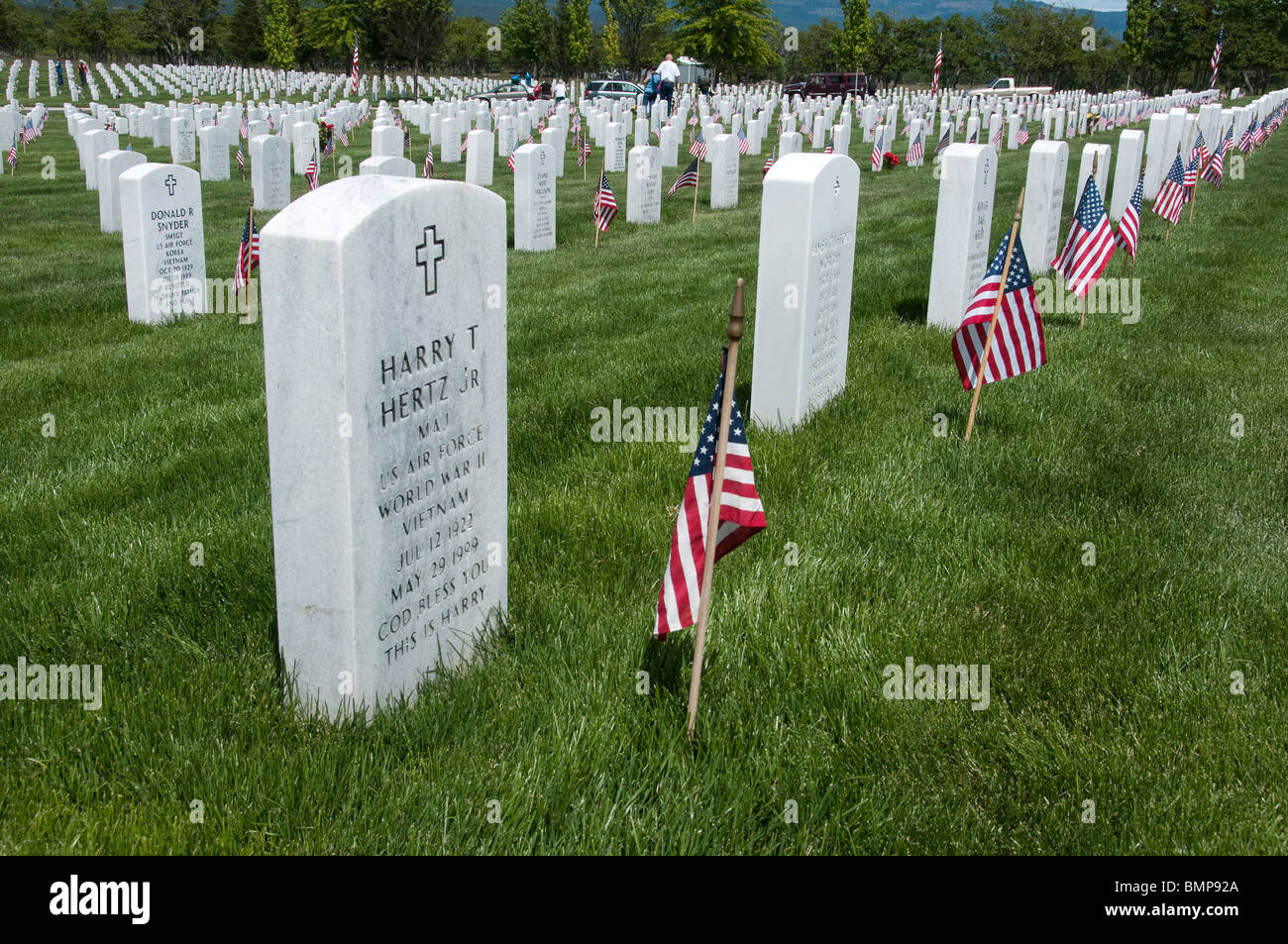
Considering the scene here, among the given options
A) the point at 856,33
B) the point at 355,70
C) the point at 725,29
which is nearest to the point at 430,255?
the point at 355,70

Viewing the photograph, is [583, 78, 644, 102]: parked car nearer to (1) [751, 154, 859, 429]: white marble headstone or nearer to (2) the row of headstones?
(2) the row of headstones

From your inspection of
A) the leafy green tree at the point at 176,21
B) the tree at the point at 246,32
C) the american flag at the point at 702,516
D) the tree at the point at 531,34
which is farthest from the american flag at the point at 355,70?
the american flag at the point at 702,516

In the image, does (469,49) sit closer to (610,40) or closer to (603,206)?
(610,40)

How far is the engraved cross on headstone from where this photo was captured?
136 inches

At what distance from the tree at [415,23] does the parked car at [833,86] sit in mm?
18454

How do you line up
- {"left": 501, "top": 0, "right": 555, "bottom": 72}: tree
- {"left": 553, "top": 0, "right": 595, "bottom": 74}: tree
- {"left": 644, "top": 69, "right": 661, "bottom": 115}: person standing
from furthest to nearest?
{"left": 501, "top": 0, "right": 555, "bottom": 72}: tree → {"left": 553, "top": 0, "right": 595, "bottom": 74}: tree → {"left": 644, "top": 69, "right": 661, "bottom": 115}: person standing

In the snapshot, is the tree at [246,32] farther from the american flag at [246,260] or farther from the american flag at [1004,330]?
the american flag at [1004,330]

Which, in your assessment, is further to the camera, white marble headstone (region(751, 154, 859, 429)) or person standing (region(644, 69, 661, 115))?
person standing (region(644, 69, 661, 115))

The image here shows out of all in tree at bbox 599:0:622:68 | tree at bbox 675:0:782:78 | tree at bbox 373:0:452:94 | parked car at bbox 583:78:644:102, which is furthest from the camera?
tree at bbox 599:0:622:68

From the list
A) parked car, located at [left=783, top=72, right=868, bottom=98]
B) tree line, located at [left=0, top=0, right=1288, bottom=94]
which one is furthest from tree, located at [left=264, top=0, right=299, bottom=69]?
parked car, located at [left=783, top=72, right=868, bottom=98]

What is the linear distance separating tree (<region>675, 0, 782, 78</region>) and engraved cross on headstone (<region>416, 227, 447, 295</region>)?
5718 centimetres

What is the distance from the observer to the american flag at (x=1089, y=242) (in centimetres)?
930

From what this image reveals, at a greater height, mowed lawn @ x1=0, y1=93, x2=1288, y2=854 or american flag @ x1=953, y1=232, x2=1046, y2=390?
american flag @ x1=953, y1=232, x2=1046, y2=390
